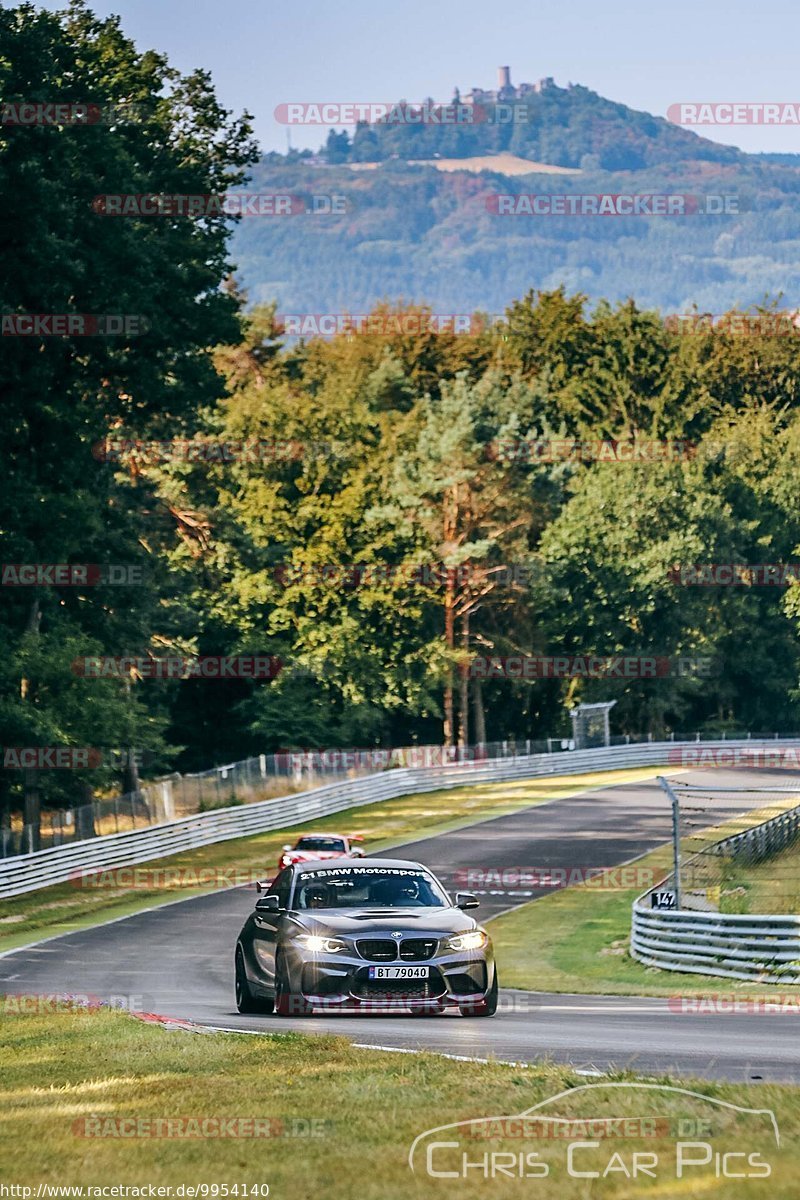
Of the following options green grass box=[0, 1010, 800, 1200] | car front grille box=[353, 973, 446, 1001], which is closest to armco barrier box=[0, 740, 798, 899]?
car front grille box=[353, 973, 446, 1001]

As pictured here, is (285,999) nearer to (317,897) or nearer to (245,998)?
(317,897)

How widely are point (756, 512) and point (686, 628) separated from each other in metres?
9.78

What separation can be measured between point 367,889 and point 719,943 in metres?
10.0

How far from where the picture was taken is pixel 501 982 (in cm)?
2667

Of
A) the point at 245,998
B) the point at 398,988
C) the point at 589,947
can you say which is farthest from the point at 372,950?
the point at 589,947

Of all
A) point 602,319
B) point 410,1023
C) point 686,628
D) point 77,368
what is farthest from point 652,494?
point 410,1023

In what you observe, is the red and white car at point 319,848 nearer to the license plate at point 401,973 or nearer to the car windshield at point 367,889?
the car windshield at point 367,889

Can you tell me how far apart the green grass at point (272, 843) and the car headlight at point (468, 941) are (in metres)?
17.3

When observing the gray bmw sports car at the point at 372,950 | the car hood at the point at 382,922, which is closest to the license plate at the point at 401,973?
the gray bmw sports car at the point at 372,950

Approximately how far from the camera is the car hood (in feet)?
53.5

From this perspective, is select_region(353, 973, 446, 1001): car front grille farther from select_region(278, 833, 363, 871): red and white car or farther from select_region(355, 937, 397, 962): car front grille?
select_region(278, 833, 363, 871): red and white car

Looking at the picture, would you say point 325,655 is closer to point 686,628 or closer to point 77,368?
point 686,628

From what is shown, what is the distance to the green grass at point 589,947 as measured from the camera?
2495 centimetres

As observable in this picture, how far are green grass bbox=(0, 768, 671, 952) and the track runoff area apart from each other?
1400 mm
